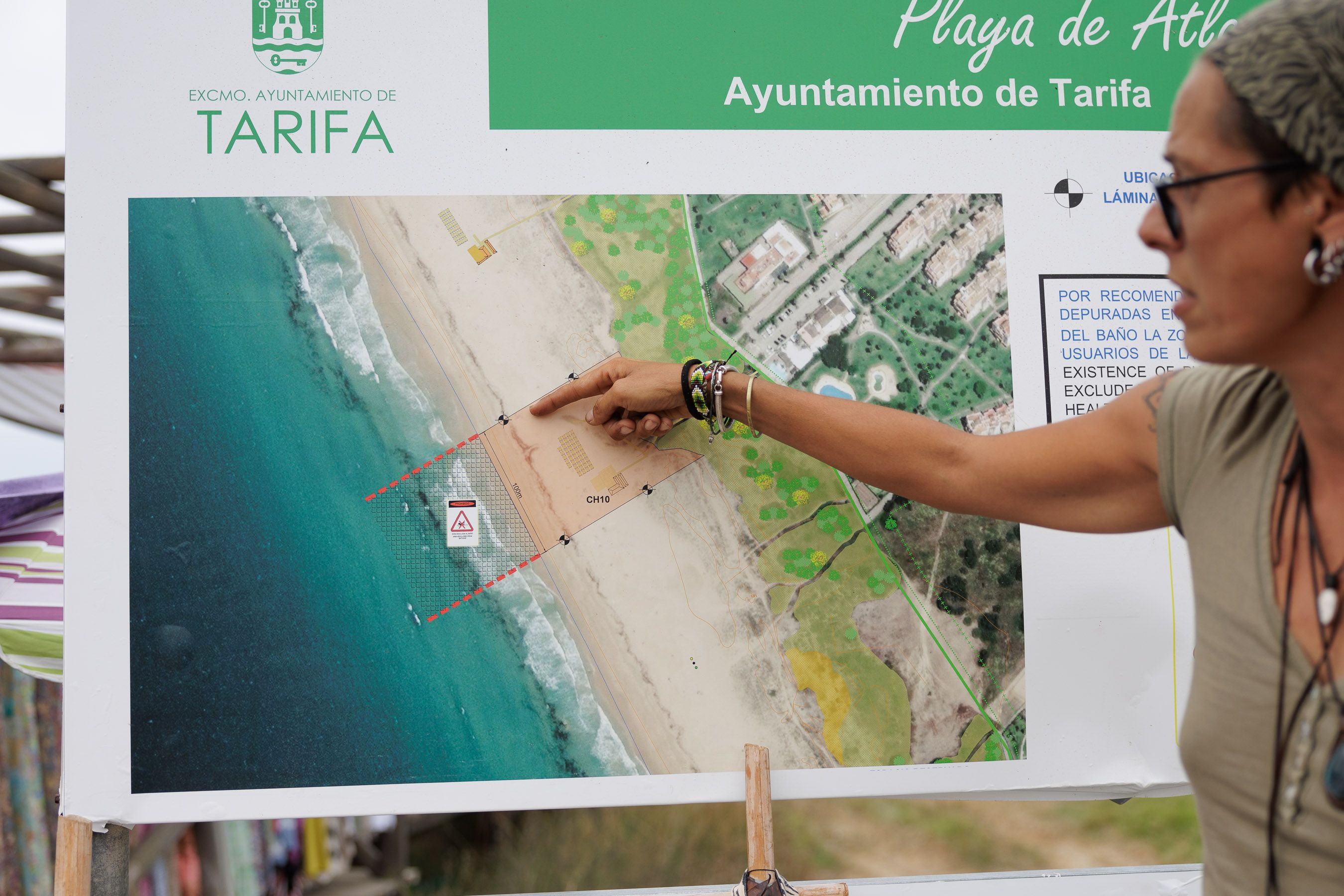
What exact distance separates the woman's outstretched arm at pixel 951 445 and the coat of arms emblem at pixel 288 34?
71 centimetres

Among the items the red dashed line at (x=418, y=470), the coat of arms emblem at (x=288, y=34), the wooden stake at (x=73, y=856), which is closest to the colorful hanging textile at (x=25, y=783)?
the wooden stake at (x=73, y=856)

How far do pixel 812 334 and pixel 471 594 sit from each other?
0.74 m

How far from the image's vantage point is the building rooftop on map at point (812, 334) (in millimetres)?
1646

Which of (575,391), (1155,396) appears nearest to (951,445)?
(1155,396)

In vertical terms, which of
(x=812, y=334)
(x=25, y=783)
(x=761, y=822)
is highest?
(x=812, y=334)

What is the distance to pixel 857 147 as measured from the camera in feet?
5.48

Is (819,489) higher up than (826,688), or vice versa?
(819,489)

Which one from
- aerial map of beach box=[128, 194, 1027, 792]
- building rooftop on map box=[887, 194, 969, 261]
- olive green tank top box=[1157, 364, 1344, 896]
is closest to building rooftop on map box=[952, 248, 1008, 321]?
aerial map of beach box=[128, 194, 1027, 792]

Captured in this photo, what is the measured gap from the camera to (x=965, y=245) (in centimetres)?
169

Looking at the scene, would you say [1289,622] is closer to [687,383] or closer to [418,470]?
[687,383]

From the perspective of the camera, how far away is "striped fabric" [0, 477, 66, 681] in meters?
1.86

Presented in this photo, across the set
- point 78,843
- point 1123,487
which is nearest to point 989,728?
point 1123,487

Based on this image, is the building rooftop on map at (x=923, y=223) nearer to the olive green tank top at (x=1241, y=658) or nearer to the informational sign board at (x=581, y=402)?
the informational sign board at (x=581, y=402)

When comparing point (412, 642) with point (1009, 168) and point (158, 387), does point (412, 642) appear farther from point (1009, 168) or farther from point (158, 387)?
point (1009, 168)
